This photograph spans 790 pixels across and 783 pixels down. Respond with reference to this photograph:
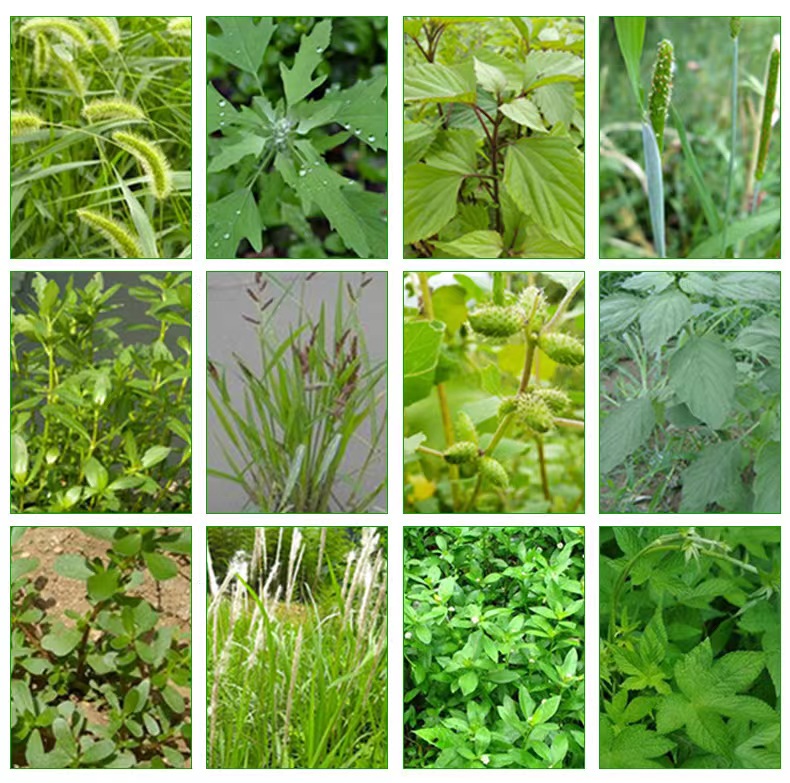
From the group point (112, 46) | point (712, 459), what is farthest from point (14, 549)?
point (712, 459)

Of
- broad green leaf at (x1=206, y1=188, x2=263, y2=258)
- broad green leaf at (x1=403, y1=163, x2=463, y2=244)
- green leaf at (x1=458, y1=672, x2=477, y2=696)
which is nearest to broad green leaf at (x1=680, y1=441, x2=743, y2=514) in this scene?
green leaf at (x1=458, y1=672, x2=477, y2=696)

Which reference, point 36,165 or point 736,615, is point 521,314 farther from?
point 36,165

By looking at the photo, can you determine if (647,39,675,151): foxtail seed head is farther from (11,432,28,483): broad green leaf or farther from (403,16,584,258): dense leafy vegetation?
(11,432,28,483): broad green leaf

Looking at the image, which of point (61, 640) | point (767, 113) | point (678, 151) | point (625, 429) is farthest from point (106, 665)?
point (767, 113)

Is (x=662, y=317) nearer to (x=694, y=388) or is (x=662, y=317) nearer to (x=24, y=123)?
(x=694, y=388)

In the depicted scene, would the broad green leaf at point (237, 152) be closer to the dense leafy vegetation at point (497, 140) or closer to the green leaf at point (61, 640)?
the dense leafy vegetation at point (497, 140)
